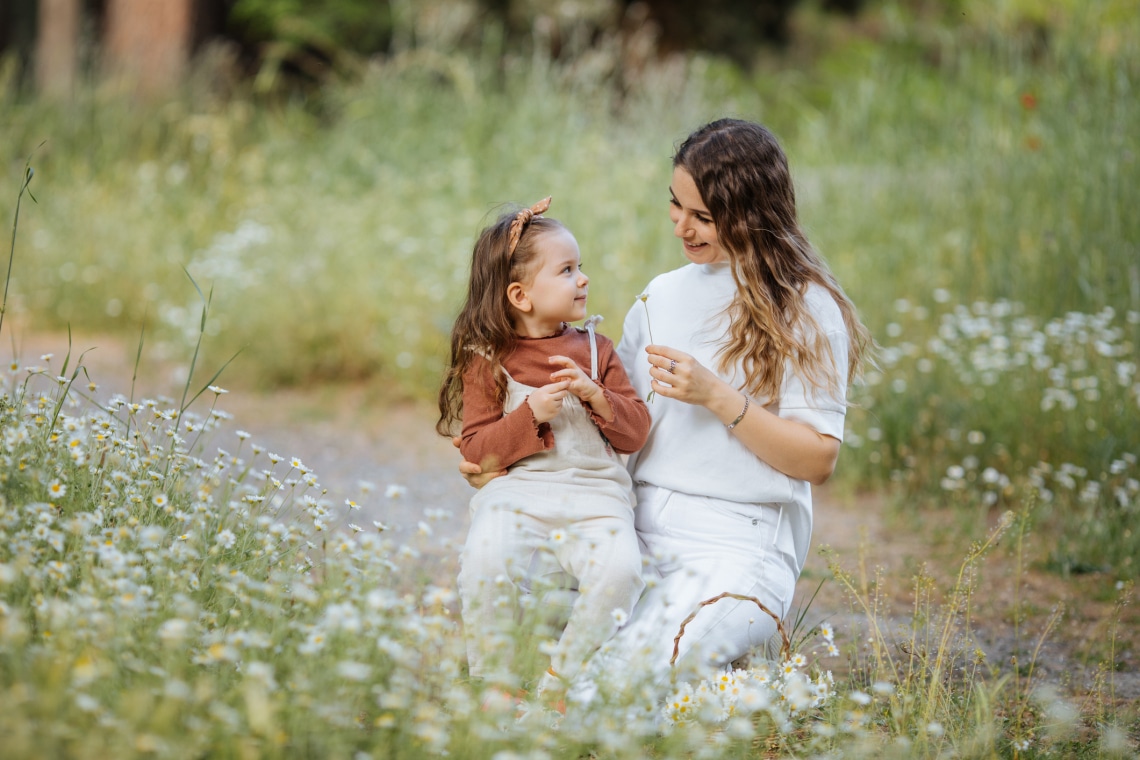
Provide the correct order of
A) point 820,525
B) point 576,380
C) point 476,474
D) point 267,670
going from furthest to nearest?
point 820,525
point 476,474
point 576,380
point 267,670

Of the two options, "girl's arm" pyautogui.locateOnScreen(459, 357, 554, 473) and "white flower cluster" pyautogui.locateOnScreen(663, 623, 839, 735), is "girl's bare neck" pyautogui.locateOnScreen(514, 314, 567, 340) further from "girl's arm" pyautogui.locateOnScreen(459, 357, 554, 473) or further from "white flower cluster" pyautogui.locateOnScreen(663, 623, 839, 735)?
"white flower cluster" pyautogui.locateOnScreen(663, 623, 839, 735)

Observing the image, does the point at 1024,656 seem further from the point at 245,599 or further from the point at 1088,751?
the point at 245,599

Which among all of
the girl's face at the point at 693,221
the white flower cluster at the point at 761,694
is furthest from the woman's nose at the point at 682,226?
the white flower cluster at the point at 761,694

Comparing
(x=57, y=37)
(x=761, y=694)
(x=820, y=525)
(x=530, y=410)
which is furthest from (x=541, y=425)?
(x=57, y=37)

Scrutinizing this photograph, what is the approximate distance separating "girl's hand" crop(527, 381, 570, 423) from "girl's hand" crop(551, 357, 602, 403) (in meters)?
0.01

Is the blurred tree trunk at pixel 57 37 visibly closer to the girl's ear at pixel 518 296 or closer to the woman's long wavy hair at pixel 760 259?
the girl's ear at pixel 518 296

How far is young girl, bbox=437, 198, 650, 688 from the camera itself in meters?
2.27

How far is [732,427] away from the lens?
2432 millimetres

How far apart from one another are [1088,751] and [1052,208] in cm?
376

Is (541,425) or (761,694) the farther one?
(541,425)

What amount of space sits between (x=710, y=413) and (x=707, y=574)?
38 cm

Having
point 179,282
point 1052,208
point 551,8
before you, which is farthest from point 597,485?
point 551,8

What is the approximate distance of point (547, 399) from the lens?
2275 millimetres

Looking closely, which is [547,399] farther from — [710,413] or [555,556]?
[710,413]
